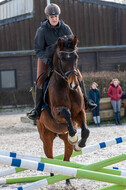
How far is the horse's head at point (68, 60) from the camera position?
4547 millimetres

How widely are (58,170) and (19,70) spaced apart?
59.8 ft

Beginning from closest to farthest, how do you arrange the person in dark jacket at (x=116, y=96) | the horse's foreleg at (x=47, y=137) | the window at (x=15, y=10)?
1. the horse's foreleg at (x=47, y=137)
2. the person in dark jacket at (x=116, y=96)
3. the window at (x=15, y=10)

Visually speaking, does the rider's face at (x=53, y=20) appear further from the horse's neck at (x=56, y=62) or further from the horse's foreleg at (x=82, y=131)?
the horse's foreleg at (x=82, y=131)

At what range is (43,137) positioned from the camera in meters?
5.89

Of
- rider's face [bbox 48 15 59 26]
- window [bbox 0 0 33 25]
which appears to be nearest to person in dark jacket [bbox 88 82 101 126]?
rider's face [bbox 48 15 59 26]

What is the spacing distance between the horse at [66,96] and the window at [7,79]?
1676cm

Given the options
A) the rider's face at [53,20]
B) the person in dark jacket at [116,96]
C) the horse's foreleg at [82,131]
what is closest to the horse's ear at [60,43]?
the rider's face at [53,20]

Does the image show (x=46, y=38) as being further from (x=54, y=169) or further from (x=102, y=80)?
(x=102, y=80)

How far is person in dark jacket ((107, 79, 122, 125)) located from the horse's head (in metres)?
8.52

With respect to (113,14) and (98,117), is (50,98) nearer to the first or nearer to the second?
(98,117)

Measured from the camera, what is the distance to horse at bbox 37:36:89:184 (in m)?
4.68

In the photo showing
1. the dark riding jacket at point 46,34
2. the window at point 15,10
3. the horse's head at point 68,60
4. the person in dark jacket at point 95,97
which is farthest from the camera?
the window at point 15,10

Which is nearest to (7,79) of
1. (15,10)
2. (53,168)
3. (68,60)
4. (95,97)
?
(15,10)

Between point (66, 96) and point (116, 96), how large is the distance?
28.8 feet
